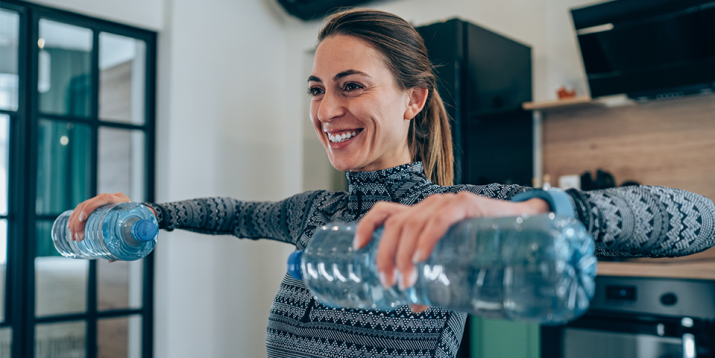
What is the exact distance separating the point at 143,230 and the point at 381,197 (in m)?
0.45

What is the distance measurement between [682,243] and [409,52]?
0.58 meters

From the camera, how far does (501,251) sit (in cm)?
52

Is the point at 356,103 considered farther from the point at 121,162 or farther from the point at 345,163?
the point at 121,162

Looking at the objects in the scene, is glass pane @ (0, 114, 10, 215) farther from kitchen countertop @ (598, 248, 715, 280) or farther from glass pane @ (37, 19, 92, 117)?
kitchen countertop @ (598, 248, 715, 280)

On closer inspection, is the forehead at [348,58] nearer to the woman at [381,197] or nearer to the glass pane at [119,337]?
the woman at [381,197]

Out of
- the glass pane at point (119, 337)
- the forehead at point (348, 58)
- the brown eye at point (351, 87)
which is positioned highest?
the forehead at point (348, 58)

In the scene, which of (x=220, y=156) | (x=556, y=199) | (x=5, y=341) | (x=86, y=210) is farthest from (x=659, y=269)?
(x=5, y=341)

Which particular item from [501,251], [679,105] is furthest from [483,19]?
[501,251]

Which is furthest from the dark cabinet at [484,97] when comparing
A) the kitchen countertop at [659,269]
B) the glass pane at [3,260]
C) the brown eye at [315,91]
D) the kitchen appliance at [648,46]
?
the glass pane at [3,260]

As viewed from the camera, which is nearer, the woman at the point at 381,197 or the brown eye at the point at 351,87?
the woman at the point at 381,197

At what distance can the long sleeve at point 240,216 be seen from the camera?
115 centimetres

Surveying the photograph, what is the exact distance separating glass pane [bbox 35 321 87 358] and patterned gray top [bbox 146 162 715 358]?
5.24 ft

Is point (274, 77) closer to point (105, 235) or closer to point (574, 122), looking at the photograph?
point (574, 122)

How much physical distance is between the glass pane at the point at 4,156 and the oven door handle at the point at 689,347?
2726mm
